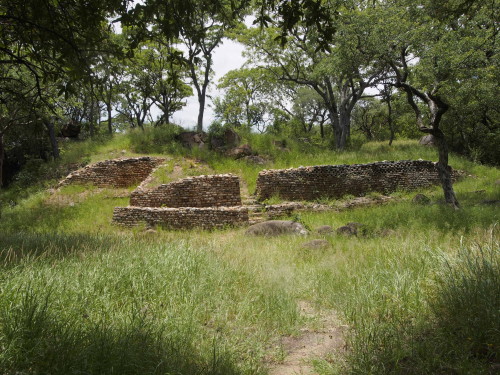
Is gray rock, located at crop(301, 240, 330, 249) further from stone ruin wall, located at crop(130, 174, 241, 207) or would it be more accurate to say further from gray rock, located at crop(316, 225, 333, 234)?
stone ruin wall, located at crop(130, 174, 241, 207)

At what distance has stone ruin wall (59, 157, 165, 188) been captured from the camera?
16547 millimetres

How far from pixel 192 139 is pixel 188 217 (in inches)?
388

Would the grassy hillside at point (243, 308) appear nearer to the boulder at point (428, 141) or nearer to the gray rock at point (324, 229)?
the gray rock at point (324, 229)

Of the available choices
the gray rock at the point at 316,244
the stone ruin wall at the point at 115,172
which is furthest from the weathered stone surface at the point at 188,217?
the stone ruin wall at the point at 115,172

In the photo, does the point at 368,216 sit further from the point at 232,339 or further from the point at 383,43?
the point at 232,339

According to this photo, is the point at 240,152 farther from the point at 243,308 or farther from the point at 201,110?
the point at 243,308

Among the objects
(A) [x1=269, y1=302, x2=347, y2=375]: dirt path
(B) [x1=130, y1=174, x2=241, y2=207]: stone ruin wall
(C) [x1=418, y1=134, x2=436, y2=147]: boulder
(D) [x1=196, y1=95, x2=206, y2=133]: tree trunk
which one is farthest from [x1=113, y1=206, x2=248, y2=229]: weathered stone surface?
(C) [x1=418, y1=134, x2=436, y2=147]: boulder

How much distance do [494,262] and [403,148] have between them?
66.5 ft

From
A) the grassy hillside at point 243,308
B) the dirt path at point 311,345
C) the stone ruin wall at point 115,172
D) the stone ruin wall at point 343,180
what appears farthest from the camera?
the stone ruin wall at point 115,172

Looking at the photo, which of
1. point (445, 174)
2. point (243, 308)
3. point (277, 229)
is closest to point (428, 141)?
point (445, 174)

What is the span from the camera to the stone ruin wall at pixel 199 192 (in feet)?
44.1

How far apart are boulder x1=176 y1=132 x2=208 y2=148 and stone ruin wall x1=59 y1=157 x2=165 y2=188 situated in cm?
303

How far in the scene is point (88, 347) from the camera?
2.29 metres

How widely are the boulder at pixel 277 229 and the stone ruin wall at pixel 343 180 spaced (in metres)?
4.26
